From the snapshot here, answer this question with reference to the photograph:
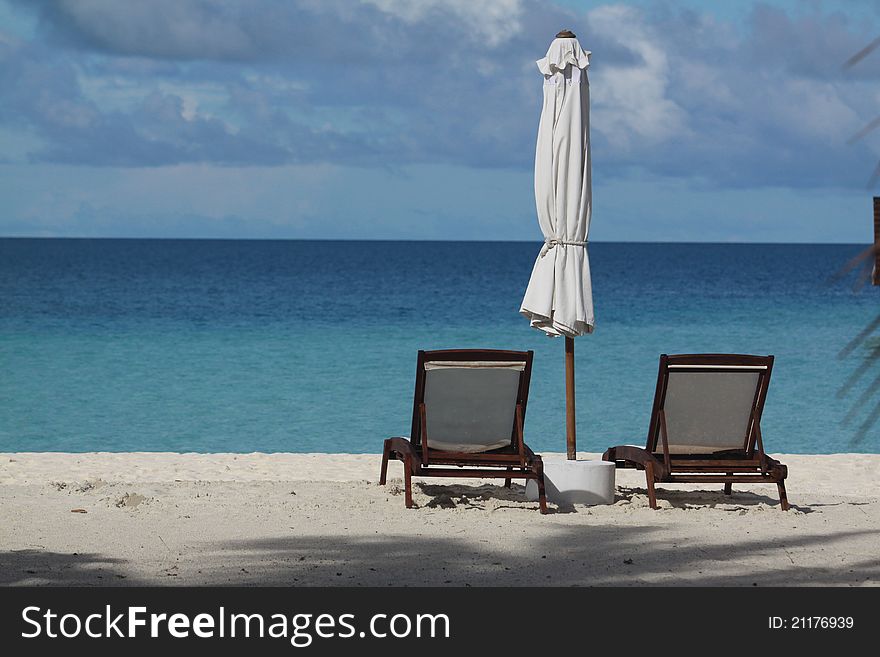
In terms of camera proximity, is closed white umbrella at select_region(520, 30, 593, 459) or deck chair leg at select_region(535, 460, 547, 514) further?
closed white umbrella at select_region(520, 30, 593, 459)

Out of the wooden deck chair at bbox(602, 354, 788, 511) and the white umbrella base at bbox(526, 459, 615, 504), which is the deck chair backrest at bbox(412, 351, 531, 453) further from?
the wooden deck chair at bbox(602, 354, 788, 511)

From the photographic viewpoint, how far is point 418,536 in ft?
17.7

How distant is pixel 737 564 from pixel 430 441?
2006 mm

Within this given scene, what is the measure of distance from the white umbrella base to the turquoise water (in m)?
2.15

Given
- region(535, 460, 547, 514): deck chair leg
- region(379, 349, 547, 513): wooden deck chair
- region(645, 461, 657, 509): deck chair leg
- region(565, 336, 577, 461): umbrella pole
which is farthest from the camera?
region(565, 336, 577, 461): umbrella pole

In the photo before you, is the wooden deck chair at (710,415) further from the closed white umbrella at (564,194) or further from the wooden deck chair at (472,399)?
the wooden deck chair at (472,399)

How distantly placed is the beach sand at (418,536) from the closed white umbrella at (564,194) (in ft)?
3.02

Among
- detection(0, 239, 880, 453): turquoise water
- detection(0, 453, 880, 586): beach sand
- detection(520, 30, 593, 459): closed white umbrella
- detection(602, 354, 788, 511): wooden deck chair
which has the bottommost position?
detection(0, 453, 880, 586): beach sand

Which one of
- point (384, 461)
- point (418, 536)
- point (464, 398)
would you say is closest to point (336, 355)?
point (384, 461)

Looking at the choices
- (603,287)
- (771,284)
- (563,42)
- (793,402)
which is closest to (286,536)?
(563,42)

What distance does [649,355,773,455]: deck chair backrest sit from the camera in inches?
245

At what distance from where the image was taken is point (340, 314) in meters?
33.2

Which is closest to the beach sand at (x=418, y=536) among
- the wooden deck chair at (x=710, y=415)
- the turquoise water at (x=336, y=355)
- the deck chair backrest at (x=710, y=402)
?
the wooden deck chair at (x=710, y=415)

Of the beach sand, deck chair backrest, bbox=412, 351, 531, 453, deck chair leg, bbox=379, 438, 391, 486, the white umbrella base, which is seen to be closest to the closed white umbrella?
the white umbrella base
